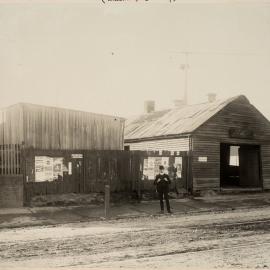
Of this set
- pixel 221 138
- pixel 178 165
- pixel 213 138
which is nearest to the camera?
pixel 178 165

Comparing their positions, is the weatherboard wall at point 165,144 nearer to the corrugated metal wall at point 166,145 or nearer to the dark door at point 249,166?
the corrugated metal wall at point 166,145

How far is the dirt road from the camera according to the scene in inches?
316

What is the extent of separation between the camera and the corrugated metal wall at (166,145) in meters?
22.4

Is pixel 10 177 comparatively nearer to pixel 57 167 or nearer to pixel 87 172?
pixel 57 167

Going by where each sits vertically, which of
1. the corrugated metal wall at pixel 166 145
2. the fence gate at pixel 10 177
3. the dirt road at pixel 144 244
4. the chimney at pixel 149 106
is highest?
the chimney at pixel 149 106

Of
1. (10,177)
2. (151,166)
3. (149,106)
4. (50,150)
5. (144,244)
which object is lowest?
(144,244)

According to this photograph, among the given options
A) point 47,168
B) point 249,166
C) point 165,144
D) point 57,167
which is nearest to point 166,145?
point 165,144

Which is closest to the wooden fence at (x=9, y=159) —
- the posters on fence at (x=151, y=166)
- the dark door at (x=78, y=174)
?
the dark door at (x=78, y=174)

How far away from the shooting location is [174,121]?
25.5 meters

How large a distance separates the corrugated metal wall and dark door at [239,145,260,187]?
16.0 ft

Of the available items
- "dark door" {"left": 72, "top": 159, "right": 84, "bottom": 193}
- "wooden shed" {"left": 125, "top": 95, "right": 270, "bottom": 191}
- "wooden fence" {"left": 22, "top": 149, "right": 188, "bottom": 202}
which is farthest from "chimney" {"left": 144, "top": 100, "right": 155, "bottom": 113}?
"dark door" {"left": 72, "top": 159, "right": 84, "bottom": 193}

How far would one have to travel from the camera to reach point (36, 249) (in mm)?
9312

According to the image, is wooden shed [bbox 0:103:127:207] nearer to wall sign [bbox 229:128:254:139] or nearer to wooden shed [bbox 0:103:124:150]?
wooden shed [bbox 0:103:124:150]

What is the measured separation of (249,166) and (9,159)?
14.5m
